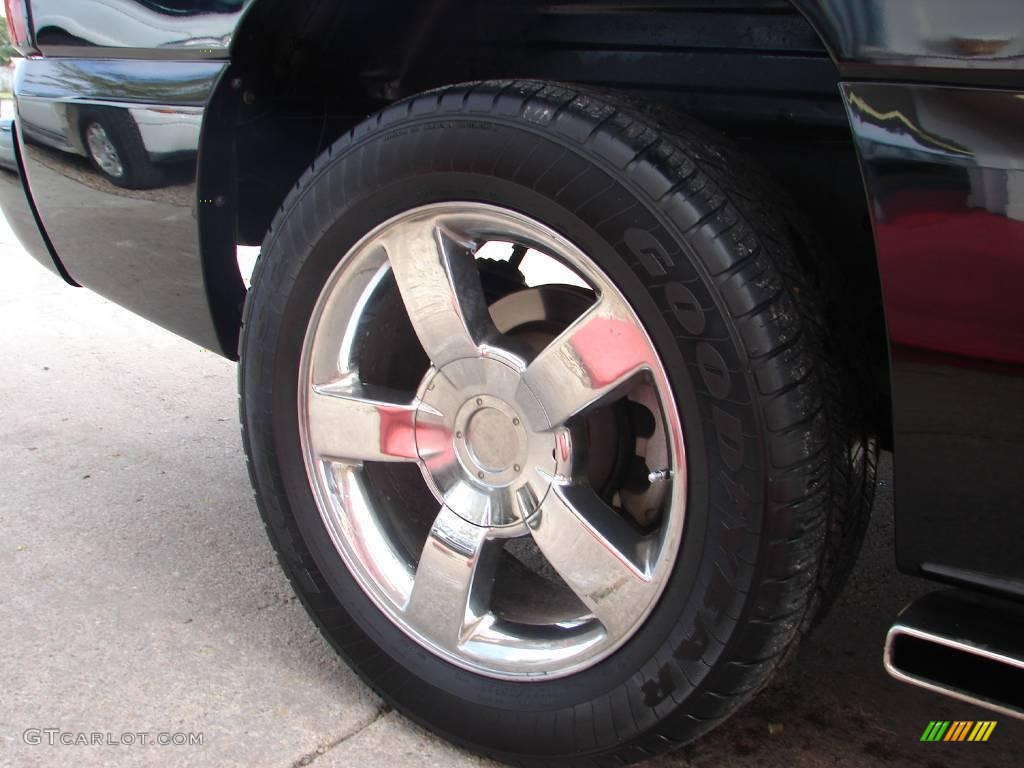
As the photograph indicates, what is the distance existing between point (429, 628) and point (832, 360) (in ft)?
2.79

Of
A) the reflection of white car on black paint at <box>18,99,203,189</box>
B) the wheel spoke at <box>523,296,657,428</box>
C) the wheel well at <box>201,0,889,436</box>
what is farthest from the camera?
the reflection of white car on black paint at <box>18,99,203,189</box>

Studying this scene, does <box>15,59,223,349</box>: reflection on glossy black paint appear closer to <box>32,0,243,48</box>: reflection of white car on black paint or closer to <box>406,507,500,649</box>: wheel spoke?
<box>32,0,243,48</box>: reflection of white car on black paint

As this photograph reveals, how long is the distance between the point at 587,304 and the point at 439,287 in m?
0.35

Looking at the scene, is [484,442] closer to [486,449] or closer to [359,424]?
[486,449]

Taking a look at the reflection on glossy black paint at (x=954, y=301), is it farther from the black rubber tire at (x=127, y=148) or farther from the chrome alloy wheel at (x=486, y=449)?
the black rubber tire at (x=127, y=148)

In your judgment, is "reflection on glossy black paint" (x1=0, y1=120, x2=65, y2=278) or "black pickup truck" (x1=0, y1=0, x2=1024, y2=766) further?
"reflection on glossy black paint" (x1=0, y1=120, x2=65, y2=278)

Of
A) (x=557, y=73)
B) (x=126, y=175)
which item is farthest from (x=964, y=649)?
(x=126, y=175)

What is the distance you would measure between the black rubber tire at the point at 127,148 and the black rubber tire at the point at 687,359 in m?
0.49

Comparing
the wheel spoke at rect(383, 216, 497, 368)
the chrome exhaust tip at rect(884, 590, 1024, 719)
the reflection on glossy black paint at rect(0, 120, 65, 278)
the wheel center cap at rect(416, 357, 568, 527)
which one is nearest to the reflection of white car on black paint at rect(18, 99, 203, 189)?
the reflection on glossy black paint at rect(0, 120, 65, 278)

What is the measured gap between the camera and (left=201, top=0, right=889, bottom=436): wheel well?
179cm

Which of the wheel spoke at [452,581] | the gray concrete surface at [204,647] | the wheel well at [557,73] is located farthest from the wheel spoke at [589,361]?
the gray concrete surface at [204,647]

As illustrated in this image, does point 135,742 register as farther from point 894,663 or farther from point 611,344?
point 894,663

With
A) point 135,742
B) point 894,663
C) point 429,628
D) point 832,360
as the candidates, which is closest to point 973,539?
point 894,663

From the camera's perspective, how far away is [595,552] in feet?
5.34
